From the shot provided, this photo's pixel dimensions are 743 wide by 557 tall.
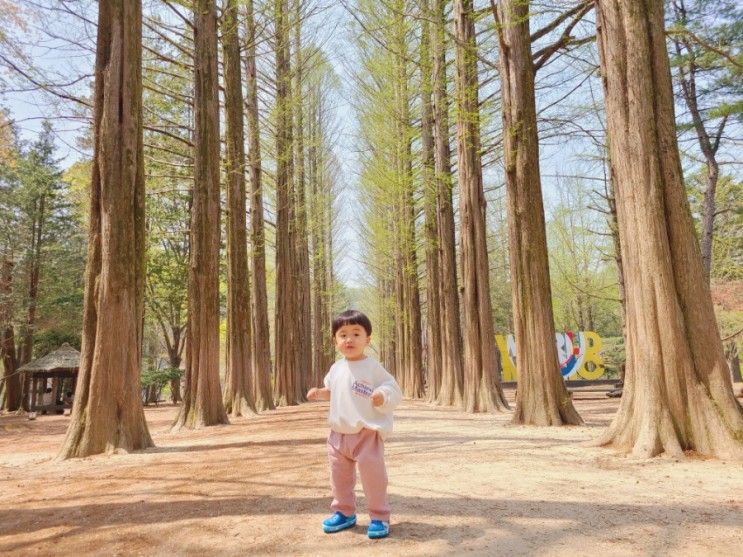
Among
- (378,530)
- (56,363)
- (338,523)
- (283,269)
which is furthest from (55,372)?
(378,530)

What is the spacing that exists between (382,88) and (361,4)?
9.95 feet

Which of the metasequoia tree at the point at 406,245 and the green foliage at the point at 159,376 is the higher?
the metasequoia tree at the point at 406,245

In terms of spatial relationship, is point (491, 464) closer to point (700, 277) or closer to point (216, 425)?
point (700, 277)

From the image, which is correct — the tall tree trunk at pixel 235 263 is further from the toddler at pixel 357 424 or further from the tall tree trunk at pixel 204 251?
the toddler at pixel 357 424

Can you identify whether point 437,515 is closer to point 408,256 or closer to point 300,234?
point 408,256

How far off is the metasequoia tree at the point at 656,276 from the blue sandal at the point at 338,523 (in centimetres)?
317

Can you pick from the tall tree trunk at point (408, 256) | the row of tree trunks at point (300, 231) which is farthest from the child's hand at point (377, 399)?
the row of tree trunks at point (300, 231)

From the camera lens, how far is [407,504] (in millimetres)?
3188

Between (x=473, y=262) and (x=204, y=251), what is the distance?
5.64 meters

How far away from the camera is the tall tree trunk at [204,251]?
9422 millimetres

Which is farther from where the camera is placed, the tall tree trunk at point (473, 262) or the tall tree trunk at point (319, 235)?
the tall tree trunk at point (319, 235)

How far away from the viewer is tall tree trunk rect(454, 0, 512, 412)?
11.1m

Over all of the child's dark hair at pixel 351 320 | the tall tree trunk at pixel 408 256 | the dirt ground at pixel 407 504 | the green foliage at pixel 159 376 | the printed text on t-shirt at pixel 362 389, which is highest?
the tall tree trunk at pixel 408 256

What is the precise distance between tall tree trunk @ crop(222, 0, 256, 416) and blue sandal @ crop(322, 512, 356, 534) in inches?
379
